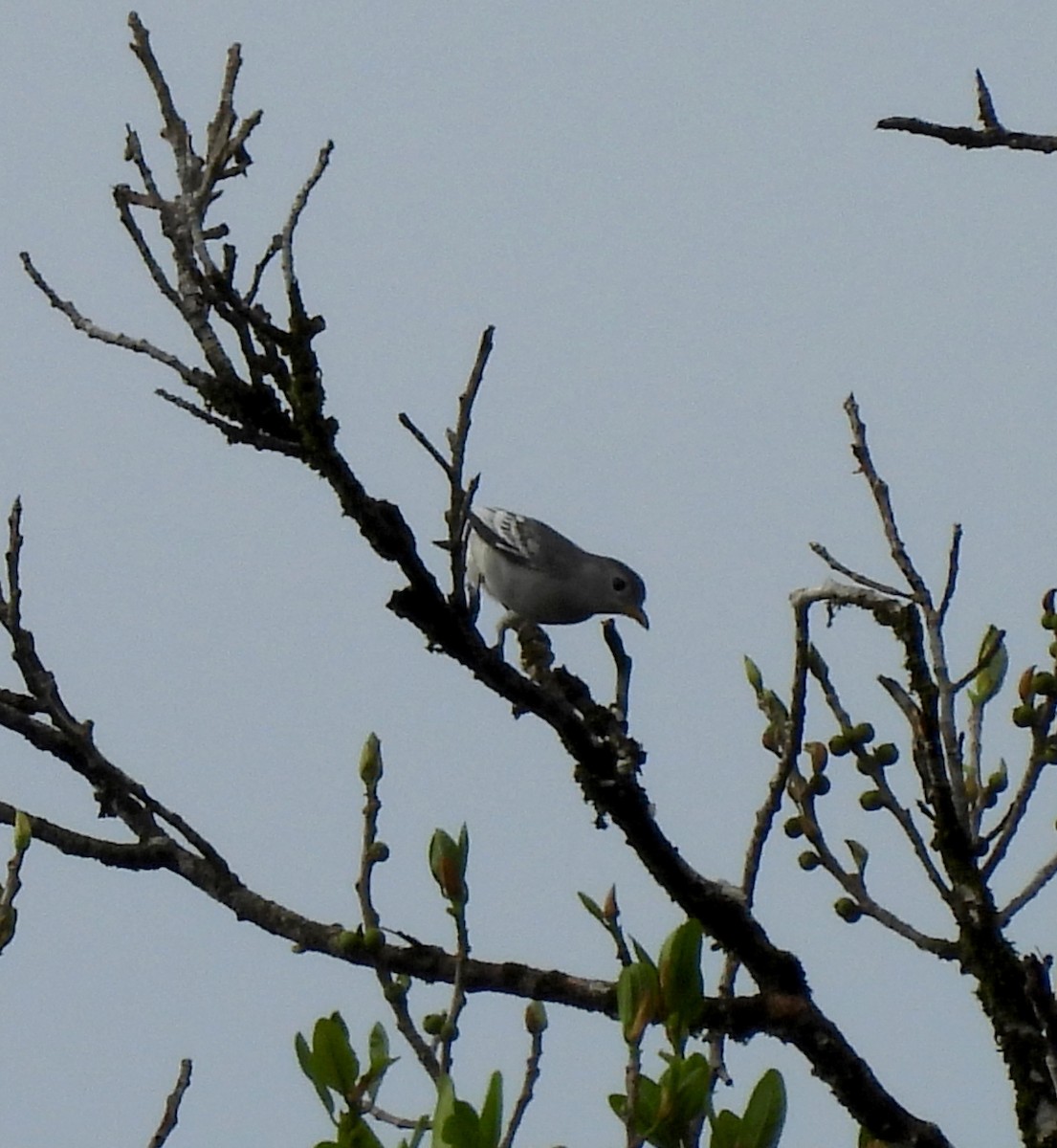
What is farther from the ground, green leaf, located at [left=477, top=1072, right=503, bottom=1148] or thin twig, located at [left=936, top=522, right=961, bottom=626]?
thin twig, located at [left=936, top=522, right=961, bottom=626]

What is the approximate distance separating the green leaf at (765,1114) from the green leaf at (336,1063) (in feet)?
2.06

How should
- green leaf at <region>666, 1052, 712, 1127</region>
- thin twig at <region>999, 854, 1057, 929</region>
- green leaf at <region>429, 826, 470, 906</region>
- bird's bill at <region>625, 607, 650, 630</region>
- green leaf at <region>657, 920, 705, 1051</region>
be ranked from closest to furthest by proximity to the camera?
1. green leaf at <region>666, 1052, 712, 1127</region>
2. green leaf at <region>657, 920, 705, 1051</region>
3. green leaf at <region>429, 826, 470, 906</region>
4. thin twig at <region>999, 854, 1057, 929</region>
5. bird's bill at <region>625, 607, 650, 630</region>

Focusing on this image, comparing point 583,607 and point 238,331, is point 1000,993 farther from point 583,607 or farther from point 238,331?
point 583,607

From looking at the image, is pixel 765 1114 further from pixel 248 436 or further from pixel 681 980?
pixel 248 436

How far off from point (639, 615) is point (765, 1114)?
933 cm

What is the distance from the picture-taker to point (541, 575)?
1124cm

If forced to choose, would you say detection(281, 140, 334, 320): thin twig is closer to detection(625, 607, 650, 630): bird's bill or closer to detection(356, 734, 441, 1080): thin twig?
detection(356, 734, 441, 1080): thin twig

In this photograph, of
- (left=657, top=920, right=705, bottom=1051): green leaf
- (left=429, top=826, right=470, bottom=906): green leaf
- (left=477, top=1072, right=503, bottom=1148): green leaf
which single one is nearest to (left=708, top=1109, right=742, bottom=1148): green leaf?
(left=657, top=920, right=705, bottom=1051): green leaf

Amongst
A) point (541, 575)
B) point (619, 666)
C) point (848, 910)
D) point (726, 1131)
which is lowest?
point (726, 1131)

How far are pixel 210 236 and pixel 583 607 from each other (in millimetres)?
7660

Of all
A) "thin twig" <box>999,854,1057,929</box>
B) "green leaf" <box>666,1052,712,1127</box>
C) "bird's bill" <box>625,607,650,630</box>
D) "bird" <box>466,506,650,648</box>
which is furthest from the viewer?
"bird's bill" <box>625,607,650,630</box>

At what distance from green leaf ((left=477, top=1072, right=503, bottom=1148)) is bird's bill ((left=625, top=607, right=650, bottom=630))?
31.0 feet

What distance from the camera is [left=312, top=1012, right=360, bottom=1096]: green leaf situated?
2.95 meters

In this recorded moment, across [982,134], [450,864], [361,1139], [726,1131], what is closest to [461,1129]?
[361,1139]
